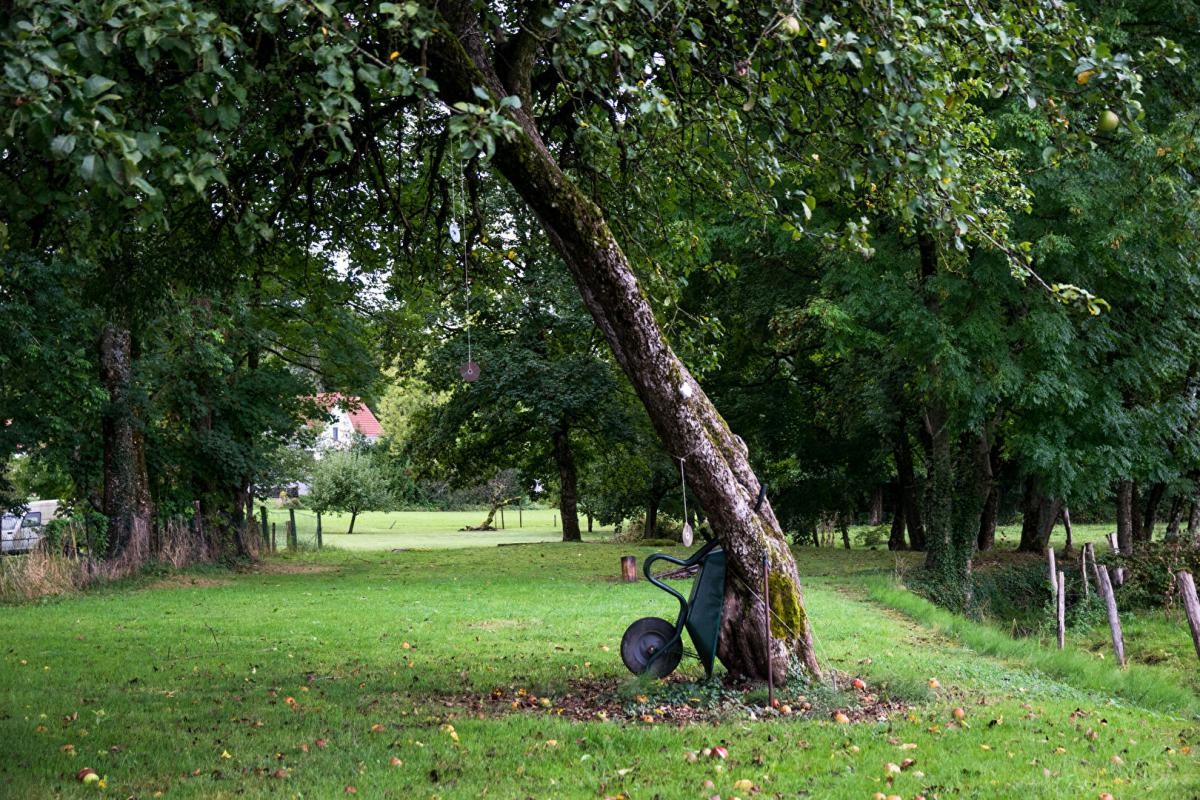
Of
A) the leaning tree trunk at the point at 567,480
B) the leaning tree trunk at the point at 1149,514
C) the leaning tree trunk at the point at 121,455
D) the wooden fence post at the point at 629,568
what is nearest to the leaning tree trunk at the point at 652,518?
the leaning tree trunk at the point at 567,480

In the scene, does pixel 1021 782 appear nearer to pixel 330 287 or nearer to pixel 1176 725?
pixel 1176 725

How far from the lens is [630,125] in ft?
30.6

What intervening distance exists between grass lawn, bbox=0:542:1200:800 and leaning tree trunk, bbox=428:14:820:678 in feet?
1.75

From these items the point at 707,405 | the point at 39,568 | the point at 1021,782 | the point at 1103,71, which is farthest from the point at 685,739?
the point at 39,568

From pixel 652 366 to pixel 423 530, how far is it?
4396 cm

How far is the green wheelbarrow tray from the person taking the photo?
25.6 feet

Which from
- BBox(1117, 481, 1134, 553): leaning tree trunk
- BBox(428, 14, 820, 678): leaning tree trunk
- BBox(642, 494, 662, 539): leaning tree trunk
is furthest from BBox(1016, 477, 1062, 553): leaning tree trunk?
BBox(428, 14, 820, 678): leaning tree trunk

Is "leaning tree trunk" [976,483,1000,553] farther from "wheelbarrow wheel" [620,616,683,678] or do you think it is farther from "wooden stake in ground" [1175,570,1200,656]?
"wheelbarrow wheel" [620,616,683,678]

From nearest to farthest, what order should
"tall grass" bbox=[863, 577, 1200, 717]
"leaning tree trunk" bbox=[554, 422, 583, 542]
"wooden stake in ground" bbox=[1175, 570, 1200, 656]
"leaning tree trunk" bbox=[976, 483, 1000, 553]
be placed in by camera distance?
"tall grass" bbox=[863, 577, 1200, 717], "wooden stake in ground" bbox=[1175, 570, 1200, 656], "leaning tree trunk" bbox=[976, 483, 1000, 553], "leaning tree trunk" bbox=[554, 422, 583, 542]

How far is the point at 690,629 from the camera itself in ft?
25.7

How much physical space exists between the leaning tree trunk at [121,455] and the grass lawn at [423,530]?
10.8 m

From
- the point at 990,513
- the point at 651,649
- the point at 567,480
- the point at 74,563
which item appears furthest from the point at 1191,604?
the point at 567,480

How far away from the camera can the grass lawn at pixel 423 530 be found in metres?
37.6

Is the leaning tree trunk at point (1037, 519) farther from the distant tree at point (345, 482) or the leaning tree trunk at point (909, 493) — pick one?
the distant tree at point (345, 482)
